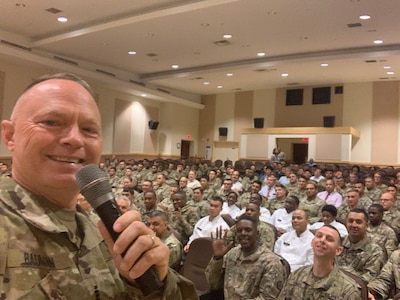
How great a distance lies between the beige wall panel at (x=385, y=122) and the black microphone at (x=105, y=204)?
15984mm

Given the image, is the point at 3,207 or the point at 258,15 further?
the point at 258,15

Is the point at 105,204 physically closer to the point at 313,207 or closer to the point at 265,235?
the point at 265,235

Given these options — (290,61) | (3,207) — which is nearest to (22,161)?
(3,207)

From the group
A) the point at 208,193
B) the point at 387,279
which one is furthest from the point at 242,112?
the point at 387,279

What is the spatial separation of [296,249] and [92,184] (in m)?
4.34

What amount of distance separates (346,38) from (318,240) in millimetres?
8532

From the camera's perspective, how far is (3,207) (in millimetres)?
711

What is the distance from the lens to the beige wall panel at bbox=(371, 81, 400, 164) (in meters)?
15.0

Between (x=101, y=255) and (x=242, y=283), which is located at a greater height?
(x=101, y=255)

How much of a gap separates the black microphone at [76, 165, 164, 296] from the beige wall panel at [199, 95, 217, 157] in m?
18.6

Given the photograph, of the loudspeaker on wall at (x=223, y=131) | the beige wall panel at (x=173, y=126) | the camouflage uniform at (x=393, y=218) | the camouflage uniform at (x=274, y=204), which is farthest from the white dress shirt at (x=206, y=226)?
the loudspeaker on wall at (x=223, y=131)

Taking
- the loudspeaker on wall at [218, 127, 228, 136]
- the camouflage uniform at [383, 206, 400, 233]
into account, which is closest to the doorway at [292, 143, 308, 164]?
the loudspeaker on wall at [218, 127, 228, 136]

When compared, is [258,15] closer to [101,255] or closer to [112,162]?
[112,162]

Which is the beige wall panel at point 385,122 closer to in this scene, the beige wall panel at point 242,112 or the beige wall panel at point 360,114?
the beige wall panel at point 360,114
